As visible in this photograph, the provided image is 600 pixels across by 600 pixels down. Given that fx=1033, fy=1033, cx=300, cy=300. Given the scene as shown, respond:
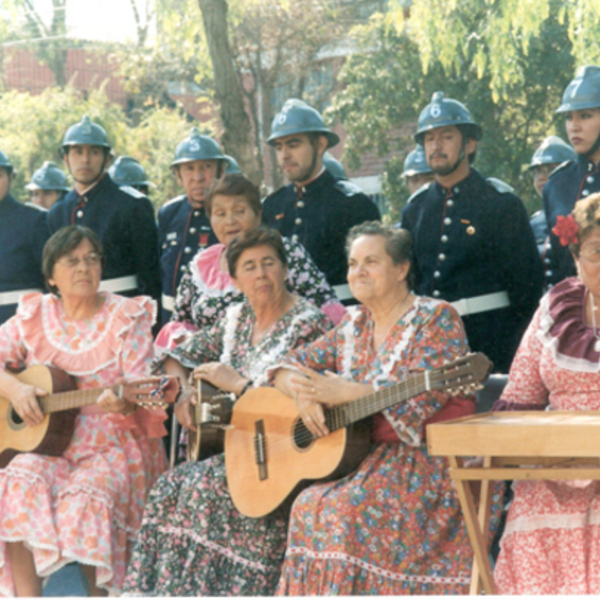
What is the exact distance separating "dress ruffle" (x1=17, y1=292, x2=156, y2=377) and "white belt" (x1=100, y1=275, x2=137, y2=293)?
1.14 meters

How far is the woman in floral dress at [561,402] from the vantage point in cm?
344

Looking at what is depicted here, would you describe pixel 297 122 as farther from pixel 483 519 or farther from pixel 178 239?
pixel 483 519

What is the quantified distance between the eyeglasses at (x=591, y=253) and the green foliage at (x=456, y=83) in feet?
9.06

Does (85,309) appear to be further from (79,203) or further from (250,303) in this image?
(79,203)

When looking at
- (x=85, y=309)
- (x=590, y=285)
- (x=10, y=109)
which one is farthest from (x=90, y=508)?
(x=10, y=109)

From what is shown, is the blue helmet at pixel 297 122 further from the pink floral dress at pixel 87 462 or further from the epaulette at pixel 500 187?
the pink floral dress at pixel 87 462

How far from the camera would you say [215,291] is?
5074 mm

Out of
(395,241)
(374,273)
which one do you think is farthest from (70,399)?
(395,241)

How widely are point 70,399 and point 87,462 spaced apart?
0.96ft

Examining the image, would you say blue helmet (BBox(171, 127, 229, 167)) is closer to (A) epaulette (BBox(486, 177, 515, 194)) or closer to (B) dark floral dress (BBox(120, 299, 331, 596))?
(A) epaulette (BBox(486, 177, 515, 194))

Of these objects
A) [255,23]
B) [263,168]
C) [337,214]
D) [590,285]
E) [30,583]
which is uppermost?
[255,23]

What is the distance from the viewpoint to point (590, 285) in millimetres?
3686

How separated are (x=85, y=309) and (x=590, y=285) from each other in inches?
93.3

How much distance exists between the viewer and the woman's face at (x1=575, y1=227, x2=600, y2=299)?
362 cm
